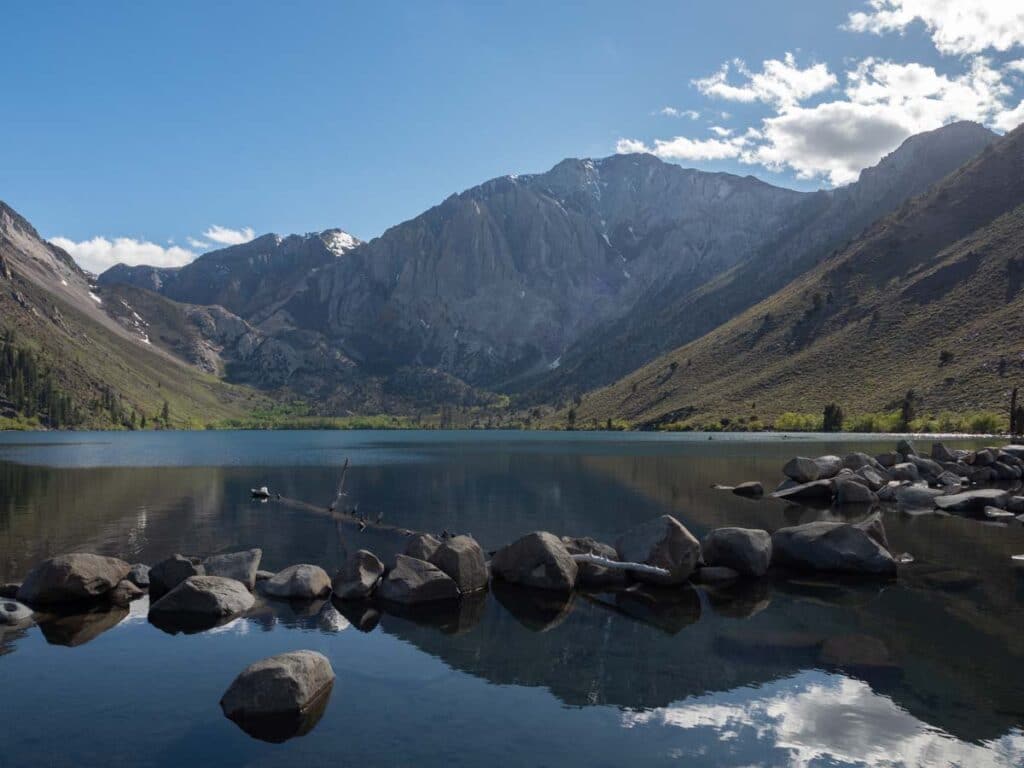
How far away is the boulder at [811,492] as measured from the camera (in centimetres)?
6178

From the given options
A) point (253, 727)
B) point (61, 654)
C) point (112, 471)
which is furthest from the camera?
point (112, 471)

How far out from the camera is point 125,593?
2975 cm

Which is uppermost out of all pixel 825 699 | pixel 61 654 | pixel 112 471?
pixel 825 699

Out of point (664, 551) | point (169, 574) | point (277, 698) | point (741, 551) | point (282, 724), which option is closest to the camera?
point (282, 724)

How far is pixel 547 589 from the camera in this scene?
31625 mm

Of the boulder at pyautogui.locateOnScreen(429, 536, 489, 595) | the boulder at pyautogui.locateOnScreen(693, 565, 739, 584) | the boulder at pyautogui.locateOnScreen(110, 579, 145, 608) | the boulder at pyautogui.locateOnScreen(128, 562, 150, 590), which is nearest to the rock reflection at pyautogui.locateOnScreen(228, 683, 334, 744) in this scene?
the boulder at pyautogui.locateOnScreen(429, 536, 489, 595)

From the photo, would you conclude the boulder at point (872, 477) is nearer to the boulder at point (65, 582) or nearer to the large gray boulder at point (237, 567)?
the large gray boulder at point (237, 567)

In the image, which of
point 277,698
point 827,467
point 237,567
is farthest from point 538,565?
point 827,467

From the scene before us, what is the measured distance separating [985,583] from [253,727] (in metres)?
32.0

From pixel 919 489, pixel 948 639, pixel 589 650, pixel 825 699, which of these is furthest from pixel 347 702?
pixel 919 489

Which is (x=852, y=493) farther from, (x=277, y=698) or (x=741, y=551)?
(x=277, y=698)

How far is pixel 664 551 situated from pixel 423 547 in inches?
466

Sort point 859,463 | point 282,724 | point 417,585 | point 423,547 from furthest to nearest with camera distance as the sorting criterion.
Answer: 1. point 859,463
2. point 423,547
3. point 417,585
4. point 282,724

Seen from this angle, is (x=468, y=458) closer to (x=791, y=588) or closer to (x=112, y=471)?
(x=112, y=471)
